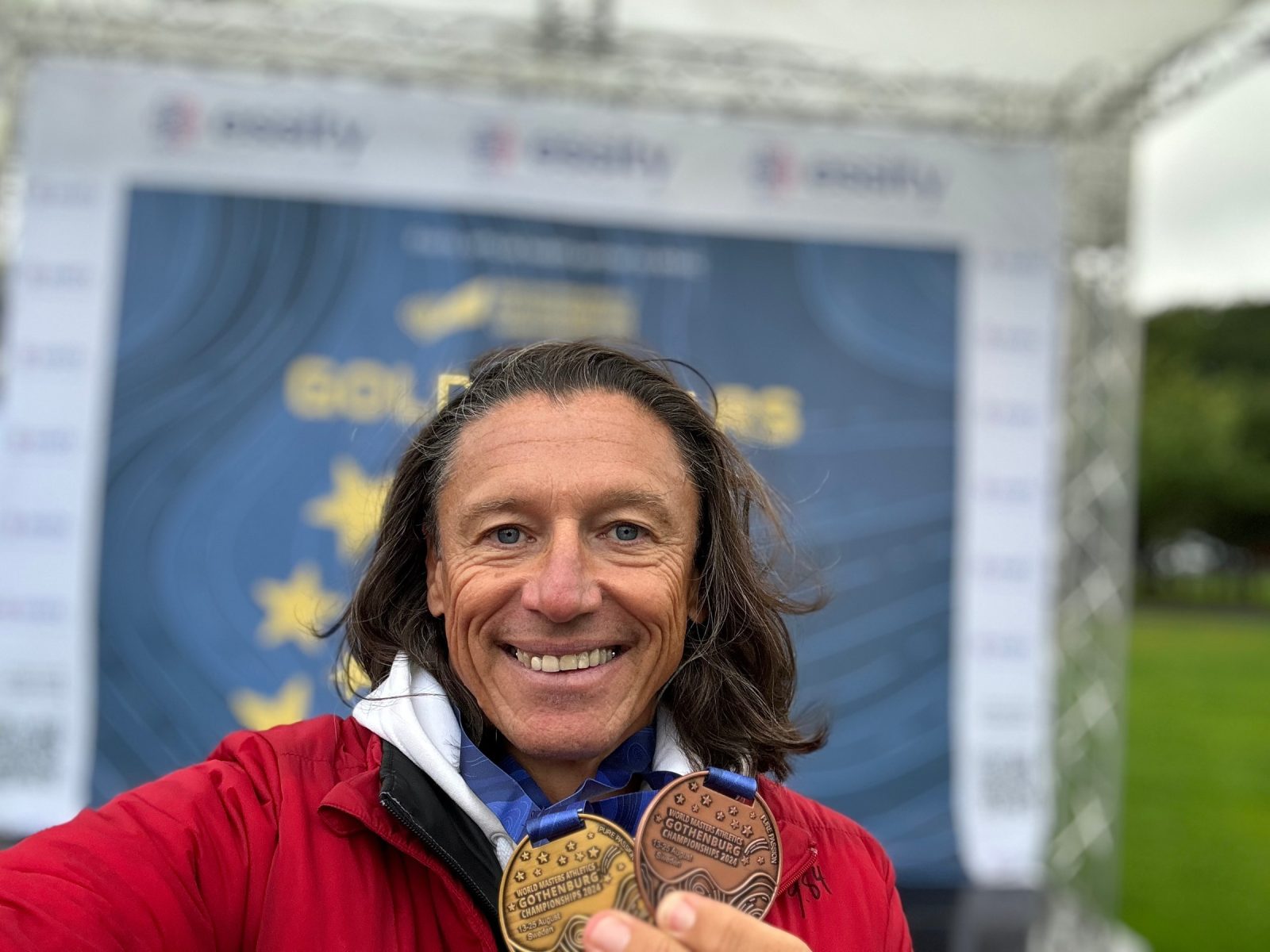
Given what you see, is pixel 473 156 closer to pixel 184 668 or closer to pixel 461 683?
pixel 184 668

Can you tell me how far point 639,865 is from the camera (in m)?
1.17

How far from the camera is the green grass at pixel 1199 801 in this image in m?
6.41

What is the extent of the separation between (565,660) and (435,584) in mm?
280

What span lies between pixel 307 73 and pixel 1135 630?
87.7 ft

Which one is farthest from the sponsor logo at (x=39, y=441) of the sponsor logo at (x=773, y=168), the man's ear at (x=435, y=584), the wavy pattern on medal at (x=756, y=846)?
the wavy pattern on medal at (x=756, y=846)

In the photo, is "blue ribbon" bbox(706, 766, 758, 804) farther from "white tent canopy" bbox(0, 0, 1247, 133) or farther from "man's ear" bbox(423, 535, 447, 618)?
"white tent canopy" bbox(0, 0, 1247, 133)

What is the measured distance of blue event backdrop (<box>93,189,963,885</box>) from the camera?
4215mm

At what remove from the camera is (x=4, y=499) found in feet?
13.5

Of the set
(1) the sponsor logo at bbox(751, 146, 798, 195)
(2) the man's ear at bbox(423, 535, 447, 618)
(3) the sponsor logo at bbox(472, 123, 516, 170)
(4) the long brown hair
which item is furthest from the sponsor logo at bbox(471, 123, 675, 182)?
(2) the man's ear at bbox(423, 535, 447, 618)

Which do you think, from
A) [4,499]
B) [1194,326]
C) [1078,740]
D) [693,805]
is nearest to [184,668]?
[4,499]

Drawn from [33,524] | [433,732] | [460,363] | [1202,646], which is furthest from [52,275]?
[1202,646]

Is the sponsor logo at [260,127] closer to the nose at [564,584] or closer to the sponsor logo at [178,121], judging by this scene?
the sponsor logo at [178,121]

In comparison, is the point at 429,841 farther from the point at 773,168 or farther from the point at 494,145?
the point at 773,168

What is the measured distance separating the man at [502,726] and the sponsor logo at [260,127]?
3.08m
